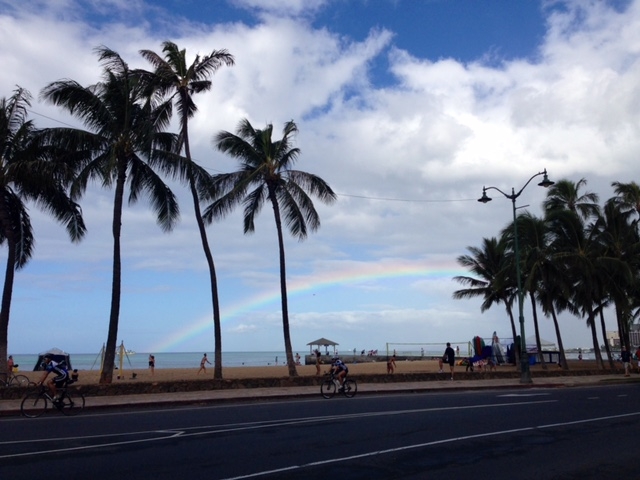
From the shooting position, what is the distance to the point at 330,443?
11750 mm

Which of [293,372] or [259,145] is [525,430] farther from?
[259,145]

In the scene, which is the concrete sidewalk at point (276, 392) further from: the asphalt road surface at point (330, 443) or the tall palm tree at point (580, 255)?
the tall palm tree at point (580, 255)

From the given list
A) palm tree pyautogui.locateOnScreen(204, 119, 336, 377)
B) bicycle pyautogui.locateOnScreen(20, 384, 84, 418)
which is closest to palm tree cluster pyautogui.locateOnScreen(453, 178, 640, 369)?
palm tree pyautogui.locateOnScreen(204, 119, 336, 377)

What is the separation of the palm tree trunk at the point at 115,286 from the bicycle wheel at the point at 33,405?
245 inches

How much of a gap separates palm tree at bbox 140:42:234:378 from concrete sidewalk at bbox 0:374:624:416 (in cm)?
481

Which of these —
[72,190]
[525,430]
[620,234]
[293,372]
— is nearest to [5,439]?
[525,430]

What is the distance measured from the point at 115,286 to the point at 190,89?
954cm

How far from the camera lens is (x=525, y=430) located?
44.5ft

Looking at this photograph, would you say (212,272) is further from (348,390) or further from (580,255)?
(580,255)

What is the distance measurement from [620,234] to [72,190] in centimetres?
3651

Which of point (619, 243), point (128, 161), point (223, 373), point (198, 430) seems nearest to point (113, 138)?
point (128, 161)

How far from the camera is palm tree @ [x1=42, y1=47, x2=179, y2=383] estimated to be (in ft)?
80.9

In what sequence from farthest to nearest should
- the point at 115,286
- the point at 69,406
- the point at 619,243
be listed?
the point at 619,243 < the point at 115,286 < the point at 69,406

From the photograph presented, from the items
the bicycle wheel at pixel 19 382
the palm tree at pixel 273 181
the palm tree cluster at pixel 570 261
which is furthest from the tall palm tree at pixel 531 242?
the bicycle wheel at pixel 19 382
